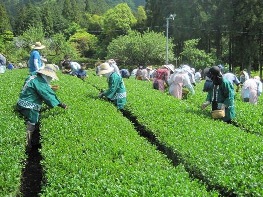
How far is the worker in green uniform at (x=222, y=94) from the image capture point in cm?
1008

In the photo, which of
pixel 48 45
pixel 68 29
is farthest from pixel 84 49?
pixel 48 45

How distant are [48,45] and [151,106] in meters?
41.5

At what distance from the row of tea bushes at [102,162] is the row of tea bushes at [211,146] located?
15.5 inches

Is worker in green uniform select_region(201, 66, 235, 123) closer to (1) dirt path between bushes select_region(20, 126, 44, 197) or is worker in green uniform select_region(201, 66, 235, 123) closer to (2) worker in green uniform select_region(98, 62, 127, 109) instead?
(2) worker in green uniform select_region(98, 62, 127, 109)

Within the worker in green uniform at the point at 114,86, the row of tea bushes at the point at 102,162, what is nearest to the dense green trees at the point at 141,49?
the worker in green uniform at the point at 114,86

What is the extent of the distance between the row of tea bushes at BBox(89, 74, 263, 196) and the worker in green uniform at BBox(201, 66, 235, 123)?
56 cm

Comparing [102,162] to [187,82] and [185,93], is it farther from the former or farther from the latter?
[185,93]

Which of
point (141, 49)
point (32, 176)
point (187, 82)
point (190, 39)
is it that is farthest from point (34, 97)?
point (190, 39)

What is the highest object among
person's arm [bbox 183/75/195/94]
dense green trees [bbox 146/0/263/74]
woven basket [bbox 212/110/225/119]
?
dense green trees [bbox 146/0/263/74]

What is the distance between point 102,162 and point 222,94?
15.8 feet

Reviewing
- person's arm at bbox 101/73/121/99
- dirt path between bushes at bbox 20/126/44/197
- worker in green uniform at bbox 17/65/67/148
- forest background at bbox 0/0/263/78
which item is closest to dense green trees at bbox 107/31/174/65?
forest background at bbox 0/0/263/78

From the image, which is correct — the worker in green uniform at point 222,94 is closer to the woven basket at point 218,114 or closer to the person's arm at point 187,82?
the woven basket at point 218,114

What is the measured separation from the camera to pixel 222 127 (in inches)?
363

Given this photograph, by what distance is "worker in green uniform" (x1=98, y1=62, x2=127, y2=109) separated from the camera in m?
11.8
